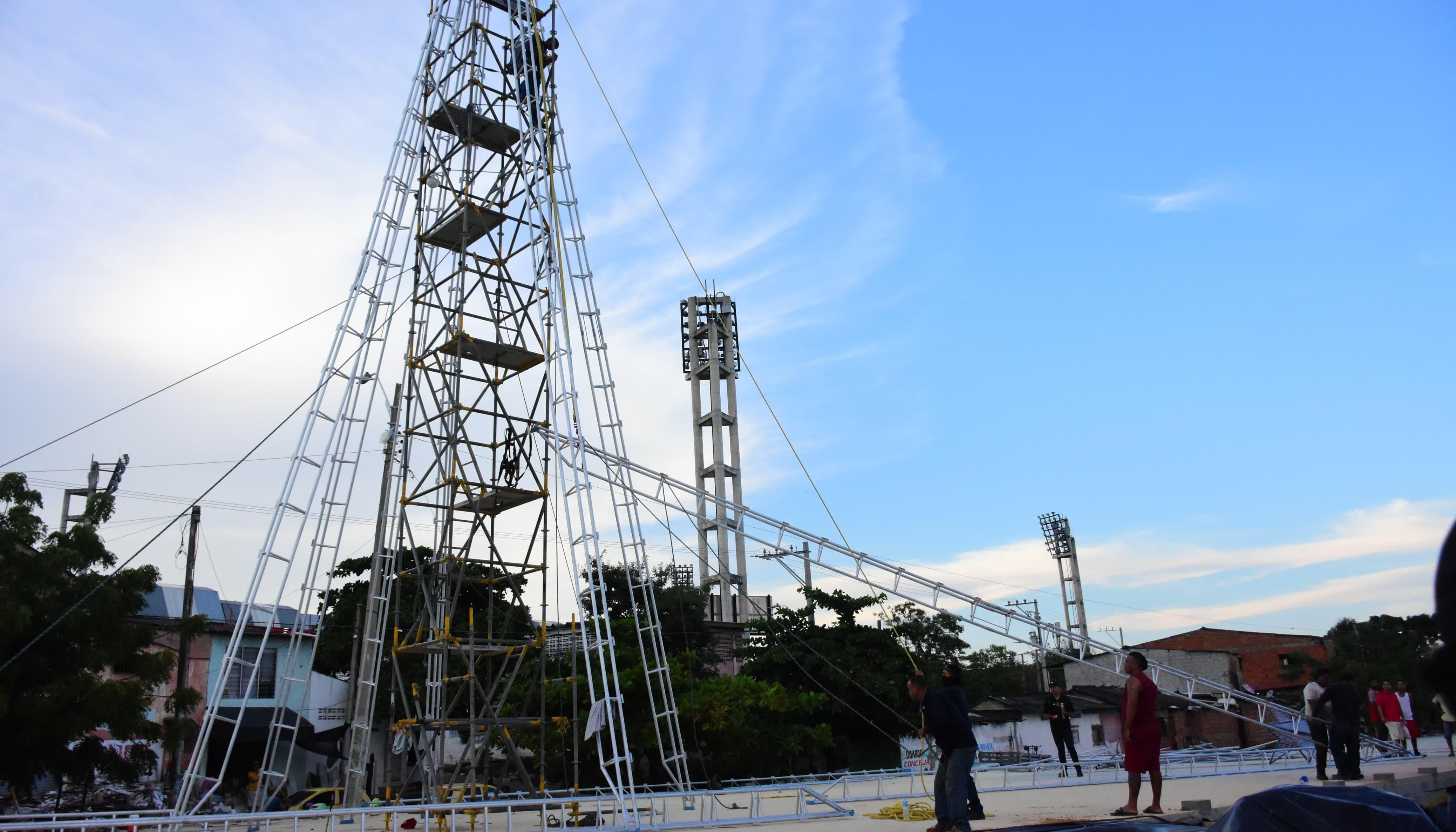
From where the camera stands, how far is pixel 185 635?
58.8ft

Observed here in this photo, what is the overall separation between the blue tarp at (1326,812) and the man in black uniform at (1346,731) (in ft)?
21.6

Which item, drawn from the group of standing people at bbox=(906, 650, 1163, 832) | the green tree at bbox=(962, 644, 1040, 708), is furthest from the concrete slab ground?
the green tree at bbox=(962, 644, 1040, 708)

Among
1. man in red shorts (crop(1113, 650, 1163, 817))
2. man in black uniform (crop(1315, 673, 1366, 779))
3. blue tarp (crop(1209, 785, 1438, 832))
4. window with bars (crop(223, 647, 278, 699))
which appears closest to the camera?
blue tarp (crop(1209, 785, 1438, 832))

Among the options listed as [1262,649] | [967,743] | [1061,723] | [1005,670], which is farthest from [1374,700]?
[1005,670]

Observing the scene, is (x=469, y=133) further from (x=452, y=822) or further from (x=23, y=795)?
(x=23, y=795)

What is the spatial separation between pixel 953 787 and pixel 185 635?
15381 millimetres

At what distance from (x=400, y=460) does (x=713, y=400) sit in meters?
25.6

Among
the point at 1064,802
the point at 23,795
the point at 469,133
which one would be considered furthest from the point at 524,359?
the point at 23,795

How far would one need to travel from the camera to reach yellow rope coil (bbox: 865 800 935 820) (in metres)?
9.51

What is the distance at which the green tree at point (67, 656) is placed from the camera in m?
14.4

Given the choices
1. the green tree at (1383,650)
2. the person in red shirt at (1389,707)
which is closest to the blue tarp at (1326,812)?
the person in red shirt at (1389,707)

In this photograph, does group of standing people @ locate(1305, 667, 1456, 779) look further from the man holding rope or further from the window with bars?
the window with bars

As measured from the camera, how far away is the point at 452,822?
367 inches

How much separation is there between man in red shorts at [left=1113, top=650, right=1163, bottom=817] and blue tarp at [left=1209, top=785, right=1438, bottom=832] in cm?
357
